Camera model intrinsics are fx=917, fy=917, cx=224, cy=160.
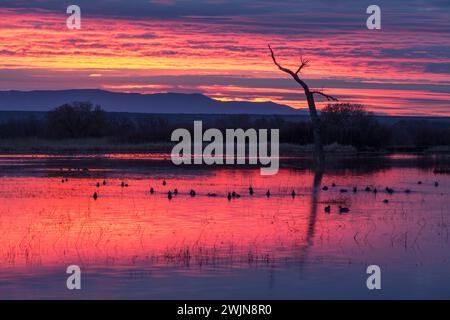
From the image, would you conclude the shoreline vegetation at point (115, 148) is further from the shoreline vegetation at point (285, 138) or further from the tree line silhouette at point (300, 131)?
the tree line silhouette at point (300, 131)

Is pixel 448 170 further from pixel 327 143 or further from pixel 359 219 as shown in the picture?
pixel 327 143

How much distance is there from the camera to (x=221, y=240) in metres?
19.5

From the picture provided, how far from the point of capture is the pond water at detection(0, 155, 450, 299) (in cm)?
1473

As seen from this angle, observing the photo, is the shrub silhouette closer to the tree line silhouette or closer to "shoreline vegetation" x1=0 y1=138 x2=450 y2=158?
the tree line silhouette

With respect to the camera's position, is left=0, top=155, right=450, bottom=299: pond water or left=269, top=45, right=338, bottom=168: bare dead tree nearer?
left=0, top=155, right=450, bottom=299: pond water

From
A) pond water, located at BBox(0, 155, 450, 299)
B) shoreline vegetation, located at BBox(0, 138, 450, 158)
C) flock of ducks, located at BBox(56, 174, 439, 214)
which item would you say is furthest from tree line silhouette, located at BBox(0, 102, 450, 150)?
pond water, located at BBox(0, 155, 450, 299)

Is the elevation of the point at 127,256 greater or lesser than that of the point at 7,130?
lesser

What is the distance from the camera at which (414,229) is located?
21.9 meters

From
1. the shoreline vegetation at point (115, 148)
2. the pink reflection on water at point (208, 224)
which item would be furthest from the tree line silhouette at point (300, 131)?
the pink reflection on water at point (208, 224)

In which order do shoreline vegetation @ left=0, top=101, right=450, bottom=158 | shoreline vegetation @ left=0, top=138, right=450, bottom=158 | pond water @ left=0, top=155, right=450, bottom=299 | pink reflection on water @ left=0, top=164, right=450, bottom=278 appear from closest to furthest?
1. pond water @ left=0, top=155, right=450, bottom=299
2. pink reflection on water @ left=0, top=164, right=450, bottom=278
3. shoreline vegetation @ left=0, top=138, right=450, bottom=158
4. shoreline vegetation @ left=0, top=101, right=450, bottom=158

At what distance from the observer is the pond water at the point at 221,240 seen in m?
14.7

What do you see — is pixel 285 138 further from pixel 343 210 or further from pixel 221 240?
pixel 221 240

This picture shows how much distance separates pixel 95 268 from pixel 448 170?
3333cm
